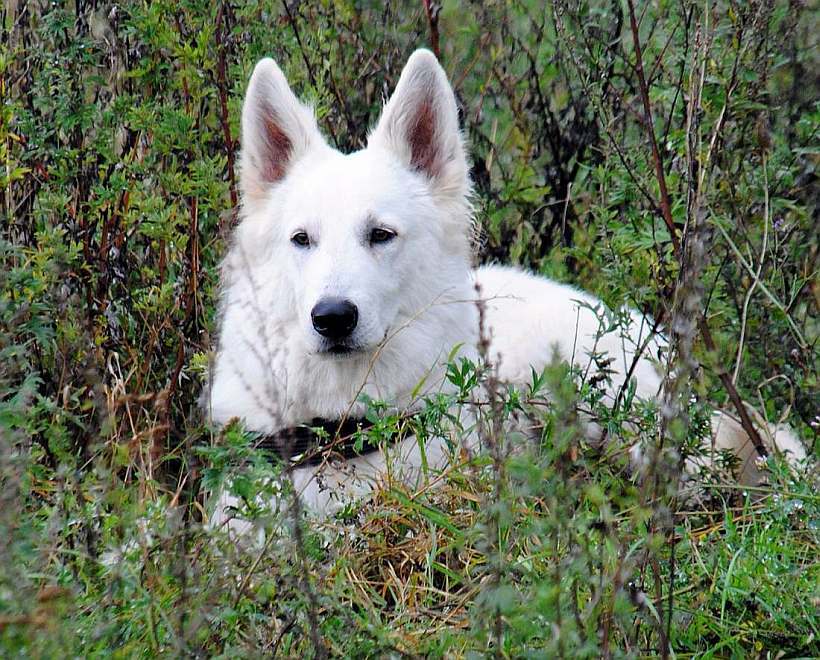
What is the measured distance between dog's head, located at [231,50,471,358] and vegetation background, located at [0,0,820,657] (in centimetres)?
21

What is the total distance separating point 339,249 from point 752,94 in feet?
5.62

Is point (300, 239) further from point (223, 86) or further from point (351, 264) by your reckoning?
point (223, 86)

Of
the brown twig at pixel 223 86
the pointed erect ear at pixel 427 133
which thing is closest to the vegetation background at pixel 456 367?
the brown twig at pixel 223 86

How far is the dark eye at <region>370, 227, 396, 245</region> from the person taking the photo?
144 inches

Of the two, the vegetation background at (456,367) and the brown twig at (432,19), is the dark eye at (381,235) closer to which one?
the vegetation background at (456,367)

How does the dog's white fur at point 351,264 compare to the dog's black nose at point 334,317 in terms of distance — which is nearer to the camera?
the dog's black nose at point 334,317

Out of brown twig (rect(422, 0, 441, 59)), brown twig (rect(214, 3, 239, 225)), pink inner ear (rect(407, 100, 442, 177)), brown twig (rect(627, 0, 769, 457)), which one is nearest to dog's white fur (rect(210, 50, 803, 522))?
pink inner ear (rect(407, 100, 442, 177))

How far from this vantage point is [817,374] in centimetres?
419

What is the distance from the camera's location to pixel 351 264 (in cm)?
347

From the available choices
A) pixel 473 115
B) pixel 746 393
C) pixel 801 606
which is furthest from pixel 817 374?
pixel 473 115

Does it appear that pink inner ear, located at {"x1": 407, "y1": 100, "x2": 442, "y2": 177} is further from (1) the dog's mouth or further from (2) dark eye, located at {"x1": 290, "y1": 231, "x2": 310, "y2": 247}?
(1) the dog's mouth

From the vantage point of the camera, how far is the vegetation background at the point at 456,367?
2201 millimetres

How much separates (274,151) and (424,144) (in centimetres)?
57

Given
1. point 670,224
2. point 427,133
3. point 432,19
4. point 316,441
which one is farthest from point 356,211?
point 432,19
